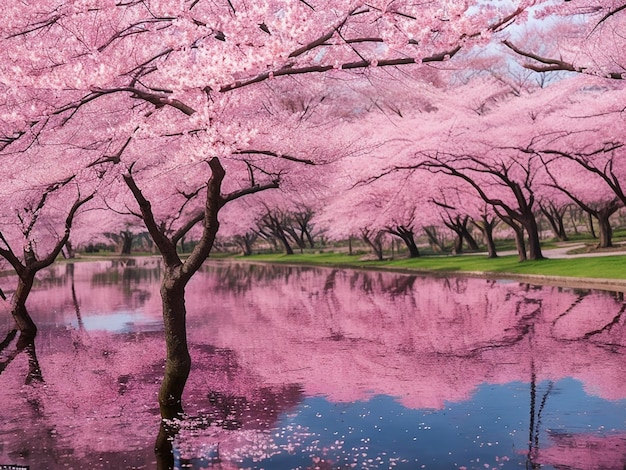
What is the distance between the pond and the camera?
7832mm

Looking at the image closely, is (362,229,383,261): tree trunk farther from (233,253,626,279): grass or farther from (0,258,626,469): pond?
(0,258,626,469): pond

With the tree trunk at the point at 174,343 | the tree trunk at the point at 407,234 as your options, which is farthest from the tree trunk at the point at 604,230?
the tree trunk at the point at 174,343

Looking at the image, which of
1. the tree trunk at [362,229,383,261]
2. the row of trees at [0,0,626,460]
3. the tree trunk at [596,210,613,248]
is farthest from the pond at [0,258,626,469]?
the tree trunk at [362,229,383,261]

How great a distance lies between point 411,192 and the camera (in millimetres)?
Result: 41562

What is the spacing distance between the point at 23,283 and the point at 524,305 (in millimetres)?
13921

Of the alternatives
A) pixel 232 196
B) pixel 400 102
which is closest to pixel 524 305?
pixel 232 196

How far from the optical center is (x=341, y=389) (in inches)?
433

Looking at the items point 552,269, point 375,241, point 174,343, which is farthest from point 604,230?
point 174,343

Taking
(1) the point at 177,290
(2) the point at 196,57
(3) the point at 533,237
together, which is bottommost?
(1) the point at 177,290

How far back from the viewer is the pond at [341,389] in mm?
7832

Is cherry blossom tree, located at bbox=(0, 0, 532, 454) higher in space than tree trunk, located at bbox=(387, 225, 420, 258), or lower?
higher

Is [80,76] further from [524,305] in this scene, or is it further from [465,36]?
[524,305]

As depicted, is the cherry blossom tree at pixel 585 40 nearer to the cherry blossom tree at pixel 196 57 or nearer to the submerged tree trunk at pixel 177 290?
the cherry blossom tree at pixel 196 57

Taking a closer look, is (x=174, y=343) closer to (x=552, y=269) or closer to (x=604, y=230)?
(x=552, y=269)
